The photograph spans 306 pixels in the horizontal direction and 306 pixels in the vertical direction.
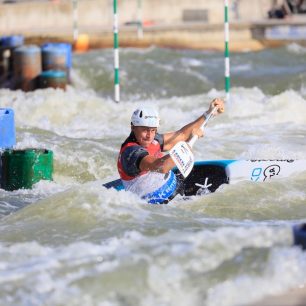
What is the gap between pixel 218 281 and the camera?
5922 millimetres

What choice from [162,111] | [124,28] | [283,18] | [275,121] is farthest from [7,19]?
[275,121]

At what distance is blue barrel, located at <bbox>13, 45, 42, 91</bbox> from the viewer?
15562 millimetres

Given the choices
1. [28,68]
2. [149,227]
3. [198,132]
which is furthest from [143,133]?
[28,68]

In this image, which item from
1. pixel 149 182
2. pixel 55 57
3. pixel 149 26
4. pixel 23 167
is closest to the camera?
pixel 149 182

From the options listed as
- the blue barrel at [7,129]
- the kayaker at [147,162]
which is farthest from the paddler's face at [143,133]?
the blue barrel at [7,129]

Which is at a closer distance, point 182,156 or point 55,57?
point 182,156

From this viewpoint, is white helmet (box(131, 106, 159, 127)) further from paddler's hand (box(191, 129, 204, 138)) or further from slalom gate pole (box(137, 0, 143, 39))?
slalom gate pole (box(137, 0, 143, 39))

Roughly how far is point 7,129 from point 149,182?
102 inches

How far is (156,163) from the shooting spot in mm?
7297

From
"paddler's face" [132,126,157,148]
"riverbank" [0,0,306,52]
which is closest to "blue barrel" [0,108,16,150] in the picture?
"paddler's face" [132,126,157,148]

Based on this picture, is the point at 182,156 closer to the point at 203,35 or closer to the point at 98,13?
the point at 203,35

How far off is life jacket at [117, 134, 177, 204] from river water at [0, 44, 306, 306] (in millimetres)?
115

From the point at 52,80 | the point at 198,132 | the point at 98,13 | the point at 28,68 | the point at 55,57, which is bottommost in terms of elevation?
the point at 52,80

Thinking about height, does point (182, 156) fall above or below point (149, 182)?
above
